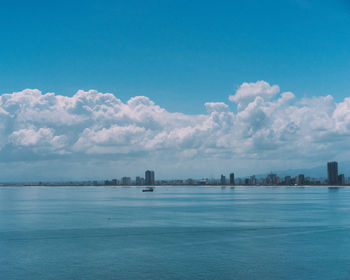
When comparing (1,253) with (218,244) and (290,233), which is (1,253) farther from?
(290,233)

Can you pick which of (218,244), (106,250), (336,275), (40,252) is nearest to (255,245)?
(218,244)

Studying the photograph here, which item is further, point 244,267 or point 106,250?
point 106,250

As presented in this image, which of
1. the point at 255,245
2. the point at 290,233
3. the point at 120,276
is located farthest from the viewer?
the point at 290,233

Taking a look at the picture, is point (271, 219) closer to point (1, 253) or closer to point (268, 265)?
point (268, 265)

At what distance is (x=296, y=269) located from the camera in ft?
134

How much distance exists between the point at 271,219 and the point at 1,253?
5497cm

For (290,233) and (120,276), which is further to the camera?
(290,233)

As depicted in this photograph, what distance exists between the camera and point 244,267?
136ft

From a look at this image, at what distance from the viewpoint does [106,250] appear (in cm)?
5066

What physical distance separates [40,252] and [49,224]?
30.1 meters

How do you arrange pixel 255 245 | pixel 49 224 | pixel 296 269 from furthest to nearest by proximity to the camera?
pixel 49 224
pixel 255 245
pixel 296 269

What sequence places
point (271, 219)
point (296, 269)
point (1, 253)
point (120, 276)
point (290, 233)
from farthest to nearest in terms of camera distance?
point (271, 219), point (290, 233), point (1, 253), point (296, 269), point (120, 276)

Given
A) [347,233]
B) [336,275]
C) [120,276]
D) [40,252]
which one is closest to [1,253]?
[40,252]

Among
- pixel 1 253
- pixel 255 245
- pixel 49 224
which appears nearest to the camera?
pixel 1 253
